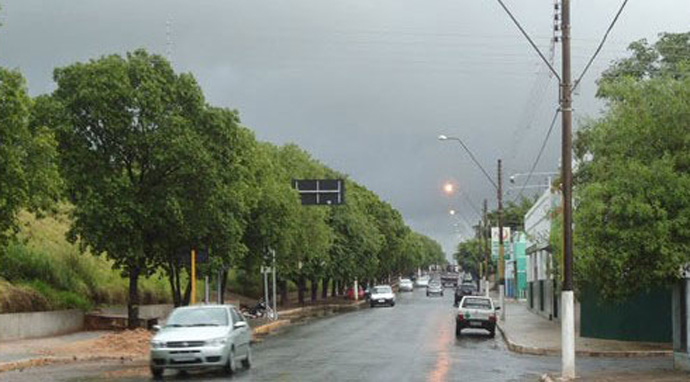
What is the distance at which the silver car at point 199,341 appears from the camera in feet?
66.1

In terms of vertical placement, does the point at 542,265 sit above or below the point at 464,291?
above

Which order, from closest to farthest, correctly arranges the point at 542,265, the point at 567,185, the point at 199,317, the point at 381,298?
the point at 567,185 → the point at 199,317 → the point at 542,265 → the point at 381,298

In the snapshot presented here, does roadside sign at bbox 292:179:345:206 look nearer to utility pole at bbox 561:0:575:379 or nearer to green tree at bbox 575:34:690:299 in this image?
green tree at bbox 575:34:690:299

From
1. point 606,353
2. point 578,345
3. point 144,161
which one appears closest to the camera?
point 606,353

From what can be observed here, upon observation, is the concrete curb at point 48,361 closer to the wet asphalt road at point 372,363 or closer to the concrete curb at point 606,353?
the wet asphalt road at point 372,363

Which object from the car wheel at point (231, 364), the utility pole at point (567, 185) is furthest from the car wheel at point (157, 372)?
the utility pole at point (567, 185)

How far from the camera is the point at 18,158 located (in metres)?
25.3

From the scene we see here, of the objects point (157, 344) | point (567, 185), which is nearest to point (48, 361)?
point (157, 344)

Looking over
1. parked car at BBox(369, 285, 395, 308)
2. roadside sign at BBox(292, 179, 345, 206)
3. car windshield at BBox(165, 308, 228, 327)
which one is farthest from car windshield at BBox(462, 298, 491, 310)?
parked car at BBox(369, 285, 395, 308)

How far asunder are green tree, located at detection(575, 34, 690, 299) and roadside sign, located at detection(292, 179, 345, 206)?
2796 centimetres

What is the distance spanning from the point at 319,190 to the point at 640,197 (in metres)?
31.7

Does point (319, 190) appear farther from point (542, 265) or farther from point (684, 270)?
point (684, 270)

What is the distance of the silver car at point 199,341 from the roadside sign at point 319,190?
30504mm

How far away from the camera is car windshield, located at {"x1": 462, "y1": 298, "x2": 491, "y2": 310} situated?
38.3 m
